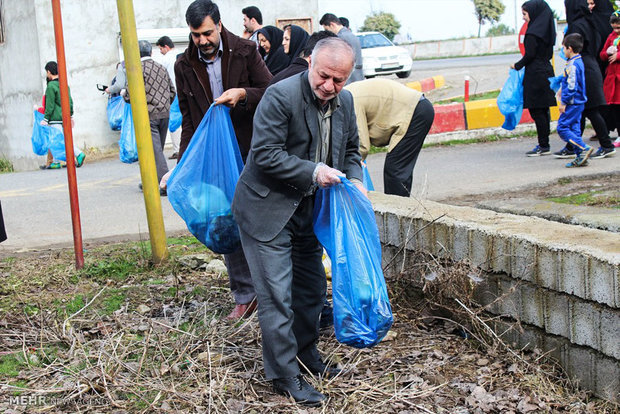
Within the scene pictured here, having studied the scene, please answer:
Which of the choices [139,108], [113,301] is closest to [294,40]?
[139,108]

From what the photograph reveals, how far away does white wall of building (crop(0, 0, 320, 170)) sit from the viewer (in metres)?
13.7

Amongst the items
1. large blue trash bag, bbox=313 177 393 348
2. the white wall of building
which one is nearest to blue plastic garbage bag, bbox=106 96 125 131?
the white wall of building

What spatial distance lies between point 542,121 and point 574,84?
2.84 ft

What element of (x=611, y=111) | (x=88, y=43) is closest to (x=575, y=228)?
(x=611, y=111)

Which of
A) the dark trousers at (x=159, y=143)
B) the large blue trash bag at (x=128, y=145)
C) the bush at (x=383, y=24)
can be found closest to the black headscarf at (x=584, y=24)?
the dark trousers at (x=159, y=143)

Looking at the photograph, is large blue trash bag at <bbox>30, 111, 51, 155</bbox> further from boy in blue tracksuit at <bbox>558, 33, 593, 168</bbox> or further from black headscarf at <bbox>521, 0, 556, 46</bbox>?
boy in blue tracksuit at <bbox>558, 33, 593, 168</bbox>

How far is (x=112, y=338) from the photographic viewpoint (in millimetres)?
3963

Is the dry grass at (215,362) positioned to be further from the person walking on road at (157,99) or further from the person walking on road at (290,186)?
the person walking on road at (157,99)

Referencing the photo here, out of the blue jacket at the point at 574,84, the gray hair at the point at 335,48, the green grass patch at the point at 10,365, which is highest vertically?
the gray hair at the point at 335,48

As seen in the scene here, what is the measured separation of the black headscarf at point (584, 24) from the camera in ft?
31.0

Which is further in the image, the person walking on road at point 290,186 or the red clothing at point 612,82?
the red clothing at point 612,82

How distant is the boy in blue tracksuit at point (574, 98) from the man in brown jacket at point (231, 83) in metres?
5.33

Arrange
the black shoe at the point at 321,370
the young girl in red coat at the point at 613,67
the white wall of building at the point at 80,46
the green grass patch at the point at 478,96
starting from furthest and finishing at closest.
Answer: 1. the green grass patch at the point at 478,96
2. the white wall of building at the point at 80,46
3. the young girl in red coat at the point at 613,67
4. the black shoe at the point at 321,370

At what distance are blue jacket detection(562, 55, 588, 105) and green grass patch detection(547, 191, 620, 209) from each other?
1847mm
